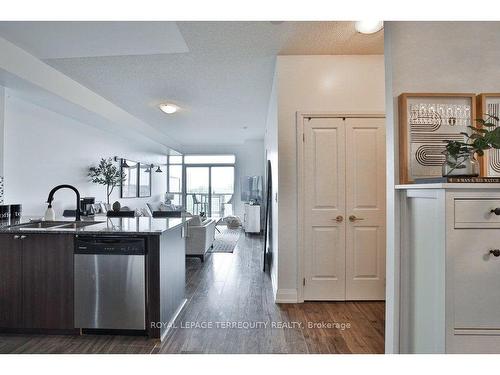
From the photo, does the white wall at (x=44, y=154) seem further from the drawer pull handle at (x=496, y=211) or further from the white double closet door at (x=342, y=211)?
the drawer pull handle at (x=496, y=211)

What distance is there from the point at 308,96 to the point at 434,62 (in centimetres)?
157

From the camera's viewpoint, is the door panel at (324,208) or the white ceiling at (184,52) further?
the door panel at (324,208)

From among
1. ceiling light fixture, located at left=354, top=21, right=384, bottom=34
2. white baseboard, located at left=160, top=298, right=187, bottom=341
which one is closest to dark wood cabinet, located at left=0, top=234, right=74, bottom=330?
white baseboard, located at left=160, top=298, right=187, bottom=341

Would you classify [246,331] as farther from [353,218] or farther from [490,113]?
[490,113]

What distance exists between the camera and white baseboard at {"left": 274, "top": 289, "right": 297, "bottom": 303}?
10.2ft

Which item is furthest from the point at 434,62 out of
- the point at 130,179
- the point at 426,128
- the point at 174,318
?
the point at 130,179

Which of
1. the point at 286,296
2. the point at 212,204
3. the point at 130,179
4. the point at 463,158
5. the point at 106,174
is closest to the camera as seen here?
the point at 463,158

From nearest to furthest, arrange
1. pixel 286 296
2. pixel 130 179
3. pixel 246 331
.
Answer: pixel 246 331 < pixel 286 296 < pixel 130 179

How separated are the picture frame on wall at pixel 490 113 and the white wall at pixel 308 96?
1568 millimetres

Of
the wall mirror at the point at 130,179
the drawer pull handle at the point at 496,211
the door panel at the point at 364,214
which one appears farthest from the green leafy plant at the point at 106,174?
the drawer pull handle at the point at 496,211

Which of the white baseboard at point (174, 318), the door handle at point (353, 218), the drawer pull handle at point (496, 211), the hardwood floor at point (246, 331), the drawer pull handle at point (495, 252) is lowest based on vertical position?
the hardwood floor at point (246, 331)

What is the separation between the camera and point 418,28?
168 centimetres

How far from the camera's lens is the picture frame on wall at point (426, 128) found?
1.64m

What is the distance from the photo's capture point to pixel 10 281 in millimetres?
2377
